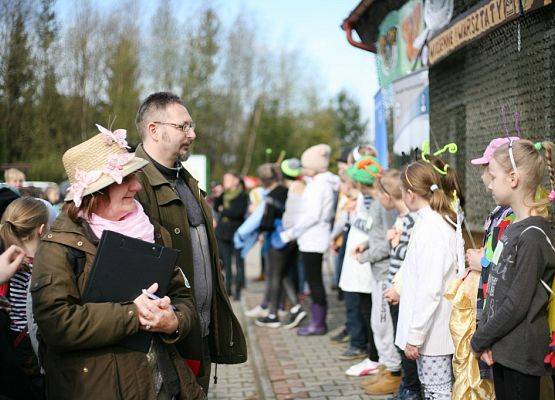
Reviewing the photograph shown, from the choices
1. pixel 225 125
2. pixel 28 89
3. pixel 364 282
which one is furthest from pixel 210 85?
pixel 364 282

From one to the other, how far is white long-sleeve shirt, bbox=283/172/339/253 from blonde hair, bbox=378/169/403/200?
254cm

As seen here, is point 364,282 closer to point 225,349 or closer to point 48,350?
point 225,349

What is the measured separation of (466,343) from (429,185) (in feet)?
3.64

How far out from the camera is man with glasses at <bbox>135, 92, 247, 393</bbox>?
331 cm

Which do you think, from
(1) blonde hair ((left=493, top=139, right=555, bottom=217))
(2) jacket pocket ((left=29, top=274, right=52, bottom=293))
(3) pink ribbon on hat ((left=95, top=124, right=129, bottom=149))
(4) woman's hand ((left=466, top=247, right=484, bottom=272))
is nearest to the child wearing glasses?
(1) blonde hair ((left=493, top=139, right=555, bottom=217))

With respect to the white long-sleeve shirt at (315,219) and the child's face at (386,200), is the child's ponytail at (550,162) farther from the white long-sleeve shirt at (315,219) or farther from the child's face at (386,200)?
the white long-sleeve shirt at (315,219)

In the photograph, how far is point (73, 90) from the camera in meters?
17.2

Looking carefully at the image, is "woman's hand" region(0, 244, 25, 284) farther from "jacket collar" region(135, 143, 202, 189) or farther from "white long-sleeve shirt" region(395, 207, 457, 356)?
"white long-sleeve shirt" region(395, 207, 457, 356)

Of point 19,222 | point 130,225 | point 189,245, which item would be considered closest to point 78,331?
point 130,225

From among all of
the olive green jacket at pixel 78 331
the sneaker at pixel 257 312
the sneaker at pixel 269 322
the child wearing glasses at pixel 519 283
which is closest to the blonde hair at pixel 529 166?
the child wearing glasses at pixel 519 283

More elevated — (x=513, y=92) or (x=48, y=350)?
(x=513, y=92)

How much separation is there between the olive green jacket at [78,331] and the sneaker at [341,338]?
17.0 feet

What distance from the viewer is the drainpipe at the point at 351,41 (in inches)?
407

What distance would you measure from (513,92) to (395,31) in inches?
179
